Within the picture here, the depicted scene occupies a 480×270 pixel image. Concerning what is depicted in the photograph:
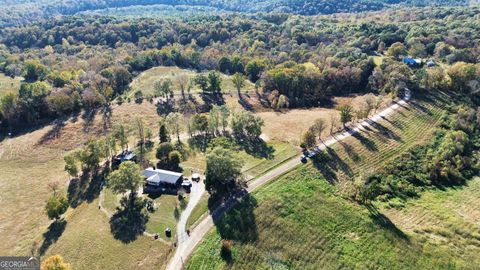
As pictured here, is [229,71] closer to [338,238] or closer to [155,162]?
[155,162]

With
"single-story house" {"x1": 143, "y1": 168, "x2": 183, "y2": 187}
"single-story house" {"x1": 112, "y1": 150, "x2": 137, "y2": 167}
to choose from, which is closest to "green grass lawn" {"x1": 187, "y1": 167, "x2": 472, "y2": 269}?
"single-story house" {"x1": 143, "y1": 168, "x2": 183, "y2": 187}

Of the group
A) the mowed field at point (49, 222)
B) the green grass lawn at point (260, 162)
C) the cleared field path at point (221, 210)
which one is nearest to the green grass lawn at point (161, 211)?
the mowed field at point (49, 222)

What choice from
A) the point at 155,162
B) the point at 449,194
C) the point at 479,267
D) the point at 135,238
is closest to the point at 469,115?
the point at 449,194

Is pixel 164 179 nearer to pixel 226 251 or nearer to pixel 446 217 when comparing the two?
pixel 226 251

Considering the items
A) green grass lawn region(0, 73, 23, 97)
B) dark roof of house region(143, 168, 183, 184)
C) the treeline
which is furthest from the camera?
green grass lawn region(0, 73, 23, 97)

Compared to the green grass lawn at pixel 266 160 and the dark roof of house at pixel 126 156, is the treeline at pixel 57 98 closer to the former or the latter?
the dark roof of house at pixel 126 156

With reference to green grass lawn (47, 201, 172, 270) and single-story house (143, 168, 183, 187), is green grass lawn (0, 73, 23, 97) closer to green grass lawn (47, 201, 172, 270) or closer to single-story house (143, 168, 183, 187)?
single-story house (143, 168, 183, 187)
